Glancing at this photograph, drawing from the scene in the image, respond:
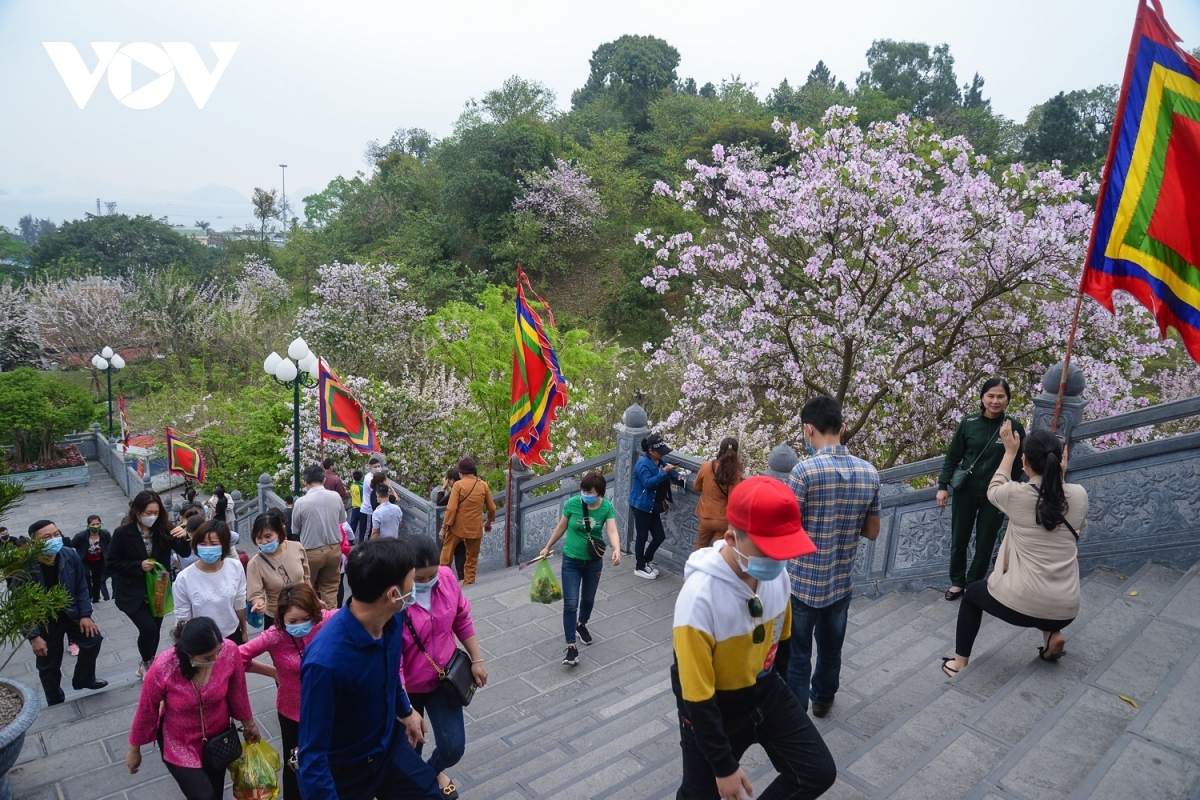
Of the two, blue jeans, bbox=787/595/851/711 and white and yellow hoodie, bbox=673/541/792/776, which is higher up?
white and yellow hoodie, bbox=673/541/792/776

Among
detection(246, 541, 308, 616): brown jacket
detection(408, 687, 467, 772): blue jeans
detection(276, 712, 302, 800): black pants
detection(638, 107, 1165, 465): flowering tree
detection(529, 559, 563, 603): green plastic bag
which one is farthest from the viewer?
detection(638, 107, 1165, 465): flowering tree

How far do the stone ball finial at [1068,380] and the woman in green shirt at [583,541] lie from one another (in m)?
3.40

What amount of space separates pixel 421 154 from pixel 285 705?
5705 cm

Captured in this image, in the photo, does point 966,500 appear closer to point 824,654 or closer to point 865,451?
point 824,654

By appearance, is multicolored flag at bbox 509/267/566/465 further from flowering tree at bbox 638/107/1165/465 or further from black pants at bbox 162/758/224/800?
black pants at bbox 162/758/224/800

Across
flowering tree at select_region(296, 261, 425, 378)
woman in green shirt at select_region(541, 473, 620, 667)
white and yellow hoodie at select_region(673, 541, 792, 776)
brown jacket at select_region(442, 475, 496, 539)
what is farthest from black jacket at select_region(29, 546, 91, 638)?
flowering tree at select_region(296, 261, 425, 378)

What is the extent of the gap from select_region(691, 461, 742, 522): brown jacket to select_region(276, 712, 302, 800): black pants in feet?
12.1

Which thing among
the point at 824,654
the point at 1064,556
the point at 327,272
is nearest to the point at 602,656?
the point at 824,654

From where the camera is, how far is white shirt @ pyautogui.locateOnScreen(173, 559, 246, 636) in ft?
17.0

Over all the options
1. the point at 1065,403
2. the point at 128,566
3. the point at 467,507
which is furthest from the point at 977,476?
the point at 128,566

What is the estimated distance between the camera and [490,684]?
6031mm

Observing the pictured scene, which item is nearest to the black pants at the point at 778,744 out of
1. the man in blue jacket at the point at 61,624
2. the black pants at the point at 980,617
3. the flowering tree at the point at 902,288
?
the black pants at the point at 980,617

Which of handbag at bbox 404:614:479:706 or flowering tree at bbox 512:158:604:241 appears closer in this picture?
handbag at bbox 404:614:479:706

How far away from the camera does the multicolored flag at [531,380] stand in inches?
333
